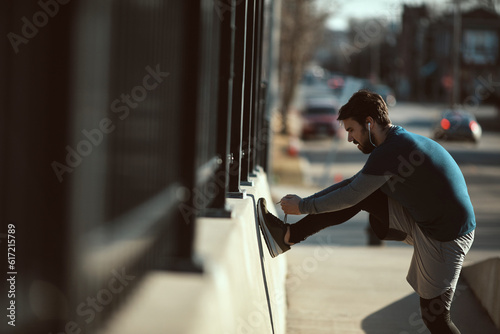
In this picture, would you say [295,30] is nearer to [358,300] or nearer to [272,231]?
[358,300]

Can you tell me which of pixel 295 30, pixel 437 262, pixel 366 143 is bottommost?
pixel 437 262

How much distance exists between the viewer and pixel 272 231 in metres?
4.90

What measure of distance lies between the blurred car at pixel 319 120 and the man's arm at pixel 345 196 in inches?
1388

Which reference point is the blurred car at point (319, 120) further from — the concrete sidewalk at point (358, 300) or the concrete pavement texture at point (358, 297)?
the concrete sidewalk at point (358, 300)

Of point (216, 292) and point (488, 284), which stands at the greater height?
point (216, 292)

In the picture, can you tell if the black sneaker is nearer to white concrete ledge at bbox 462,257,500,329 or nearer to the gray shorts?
the gray shorts

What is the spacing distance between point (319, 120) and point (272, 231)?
1396 inches

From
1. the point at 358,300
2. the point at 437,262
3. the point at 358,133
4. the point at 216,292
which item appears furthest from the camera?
the point at 358,300

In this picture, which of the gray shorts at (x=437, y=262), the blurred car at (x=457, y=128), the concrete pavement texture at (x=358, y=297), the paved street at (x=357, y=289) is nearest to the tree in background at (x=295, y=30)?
the blurred car at (x=457, y=128)

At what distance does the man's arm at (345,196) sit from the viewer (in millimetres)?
4504

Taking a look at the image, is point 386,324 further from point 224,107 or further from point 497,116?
point 497,116

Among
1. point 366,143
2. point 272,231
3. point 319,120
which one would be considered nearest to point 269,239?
point 272,231

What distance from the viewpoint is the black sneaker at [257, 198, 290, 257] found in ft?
16.1

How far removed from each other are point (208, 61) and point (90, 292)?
2244mm
